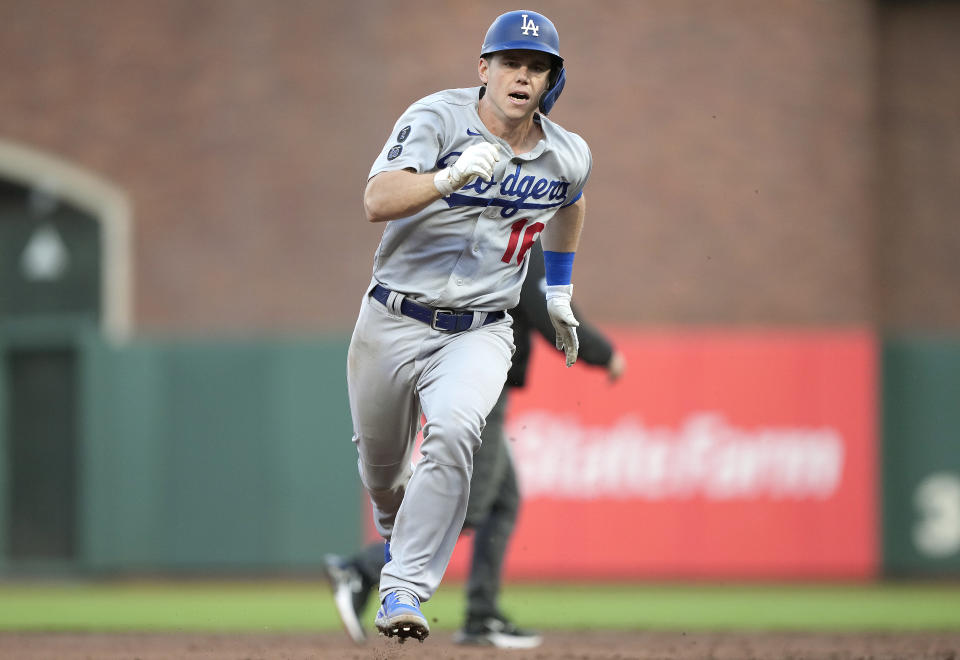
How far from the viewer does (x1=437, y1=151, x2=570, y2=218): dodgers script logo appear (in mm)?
4328

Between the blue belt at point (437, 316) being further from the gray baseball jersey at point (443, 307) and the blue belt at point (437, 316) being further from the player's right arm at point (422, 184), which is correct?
the player's right arm at point (422, 184)

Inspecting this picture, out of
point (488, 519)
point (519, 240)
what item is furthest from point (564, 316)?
point (488, 519)

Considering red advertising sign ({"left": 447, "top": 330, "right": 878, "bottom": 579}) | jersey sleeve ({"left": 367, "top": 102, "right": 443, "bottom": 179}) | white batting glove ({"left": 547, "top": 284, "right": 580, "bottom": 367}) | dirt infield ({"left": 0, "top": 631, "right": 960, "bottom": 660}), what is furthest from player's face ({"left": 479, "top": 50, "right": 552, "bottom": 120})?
red advertising sign ({"left": 447, "top": 330, "right": 878, "bottom": 579})

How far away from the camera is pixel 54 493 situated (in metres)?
11.0

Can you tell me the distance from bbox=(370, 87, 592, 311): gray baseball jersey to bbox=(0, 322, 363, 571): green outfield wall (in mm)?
5976

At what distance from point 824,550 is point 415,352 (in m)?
6.52

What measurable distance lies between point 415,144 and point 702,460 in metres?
6.57

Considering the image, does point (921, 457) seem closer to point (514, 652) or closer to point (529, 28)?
point (514, 652)

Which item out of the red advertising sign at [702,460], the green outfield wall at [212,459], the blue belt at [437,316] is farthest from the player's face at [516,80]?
the green outfield wall at [212,459]

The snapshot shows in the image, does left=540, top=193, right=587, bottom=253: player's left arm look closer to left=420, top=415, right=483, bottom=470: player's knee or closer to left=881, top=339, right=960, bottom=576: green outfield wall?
left=420, top=415, right=483, bottom=470: player's knee

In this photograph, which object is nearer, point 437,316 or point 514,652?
point 437,316

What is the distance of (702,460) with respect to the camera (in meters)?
10.3

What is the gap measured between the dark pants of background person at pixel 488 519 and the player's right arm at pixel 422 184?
1771 mm

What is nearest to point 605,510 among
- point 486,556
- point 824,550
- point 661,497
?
point 661,497
